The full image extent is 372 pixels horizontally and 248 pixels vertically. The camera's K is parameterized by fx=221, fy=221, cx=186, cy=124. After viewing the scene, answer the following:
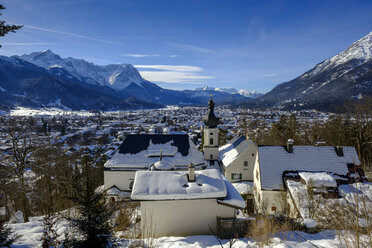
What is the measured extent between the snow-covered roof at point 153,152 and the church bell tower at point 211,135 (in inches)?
161

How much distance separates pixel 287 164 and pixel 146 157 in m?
18.9

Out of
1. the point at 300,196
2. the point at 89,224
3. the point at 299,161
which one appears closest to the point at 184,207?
the point at 89,224

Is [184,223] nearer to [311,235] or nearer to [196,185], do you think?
[196,185]

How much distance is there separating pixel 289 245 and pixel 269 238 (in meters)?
0.93

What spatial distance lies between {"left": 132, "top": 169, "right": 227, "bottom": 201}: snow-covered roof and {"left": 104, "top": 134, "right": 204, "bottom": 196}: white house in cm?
1262

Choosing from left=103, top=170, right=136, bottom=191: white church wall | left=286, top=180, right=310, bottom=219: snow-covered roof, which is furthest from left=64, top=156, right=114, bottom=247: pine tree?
left=103, top=170, right=136, bottom=191: white church wall

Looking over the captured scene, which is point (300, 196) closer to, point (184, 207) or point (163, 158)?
point (184, 207)

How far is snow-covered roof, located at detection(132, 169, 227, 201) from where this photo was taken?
14.9m

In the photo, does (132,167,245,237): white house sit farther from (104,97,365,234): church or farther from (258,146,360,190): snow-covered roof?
(258,146,360,190): snow-covered roof

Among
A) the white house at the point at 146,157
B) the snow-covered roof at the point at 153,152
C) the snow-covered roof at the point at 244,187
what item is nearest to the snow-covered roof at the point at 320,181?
the snow-covered roof at the point at 244,187

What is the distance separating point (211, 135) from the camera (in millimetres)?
37750

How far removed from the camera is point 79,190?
7.75 m

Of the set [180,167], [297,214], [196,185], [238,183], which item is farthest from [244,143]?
[196,185]

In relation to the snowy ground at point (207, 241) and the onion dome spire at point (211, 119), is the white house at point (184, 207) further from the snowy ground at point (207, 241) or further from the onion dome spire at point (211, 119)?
the onion dome spire at point (211, 119)
